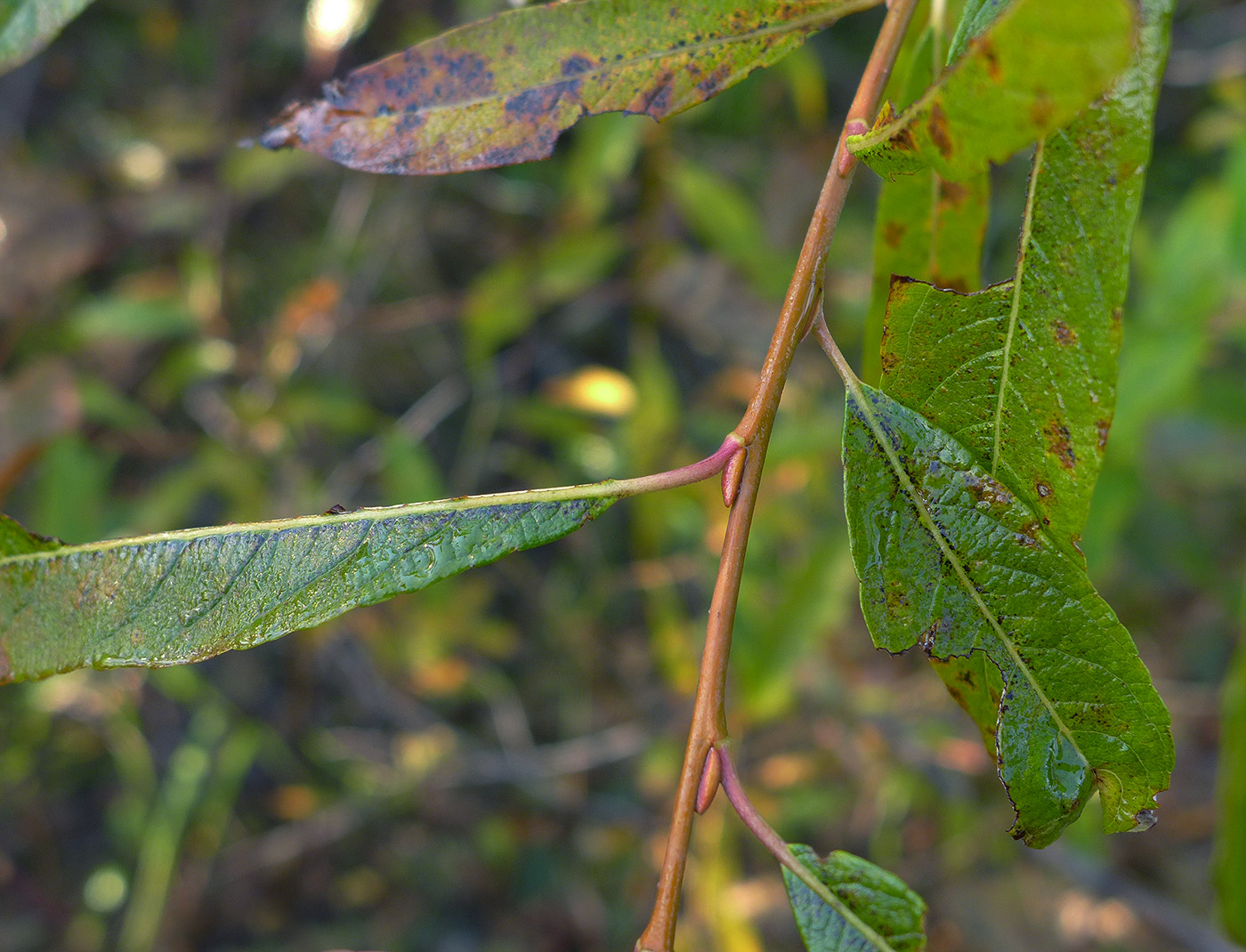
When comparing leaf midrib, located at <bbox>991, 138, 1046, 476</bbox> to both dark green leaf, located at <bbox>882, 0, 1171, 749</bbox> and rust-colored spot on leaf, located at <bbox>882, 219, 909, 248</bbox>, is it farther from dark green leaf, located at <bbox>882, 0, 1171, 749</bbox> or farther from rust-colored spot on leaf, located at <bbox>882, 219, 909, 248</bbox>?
rust-colored spot on leaf, located at <bbox>882, 219, 909, 248</bbox>

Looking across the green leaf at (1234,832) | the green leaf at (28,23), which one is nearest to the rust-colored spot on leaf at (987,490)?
the green leaf at (1234,832)

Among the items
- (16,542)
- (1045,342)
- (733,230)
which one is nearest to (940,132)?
(1045,342)

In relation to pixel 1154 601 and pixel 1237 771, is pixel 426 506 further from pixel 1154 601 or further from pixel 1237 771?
pixel 1154 601

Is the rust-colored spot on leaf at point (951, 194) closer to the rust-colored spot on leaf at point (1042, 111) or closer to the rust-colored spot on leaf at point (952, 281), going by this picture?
the rust-colored spot on leaf at point (952, 281)

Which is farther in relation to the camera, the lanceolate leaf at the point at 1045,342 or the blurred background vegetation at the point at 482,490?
the blurred background vegetation at the point at 482,490

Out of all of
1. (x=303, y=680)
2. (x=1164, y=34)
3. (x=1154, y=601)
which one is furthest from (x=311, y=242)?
(x=1154, y=601)

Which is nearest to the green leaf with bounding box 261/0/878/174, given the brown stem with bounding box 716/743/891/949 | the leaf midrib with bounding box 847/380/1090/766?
the leaf midrib with bounding box 847/380/1090/766

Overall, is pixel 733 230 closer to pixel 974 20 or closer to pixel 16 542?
pixel 974 20
